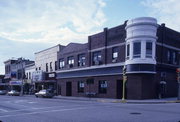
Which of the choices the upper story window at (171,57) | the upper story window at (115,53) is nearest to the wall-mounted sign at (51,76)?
the upper story window at (115,53)

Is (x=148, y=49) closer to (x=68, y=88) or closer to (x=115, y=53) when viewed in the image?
(x=115, y=53)

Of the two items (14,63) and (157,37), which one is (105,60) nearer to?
(157,37)

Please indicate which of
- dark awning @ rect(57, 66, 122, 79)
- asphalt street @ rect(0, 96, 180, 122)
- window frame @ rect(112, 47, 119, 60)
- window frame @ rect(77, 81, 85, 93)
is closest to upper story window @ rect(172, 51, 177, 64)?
window frame @ rect(112, 47, 119, 60)

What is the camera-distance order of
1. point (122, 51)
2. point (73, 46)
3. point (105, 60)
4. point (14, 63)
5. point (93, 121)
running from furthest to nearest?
point (14, 63)
point (73, 46)
point (105, 60)
point (122, 51)
point (93, 121)

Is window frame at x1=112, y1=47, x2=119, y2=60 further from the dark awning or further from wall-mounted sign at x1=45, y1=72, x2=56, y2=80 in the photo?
wall-mounted sign at x1=45, y1=72, x2=56, y2=80

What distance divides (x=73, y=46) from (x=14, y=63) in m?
38.1

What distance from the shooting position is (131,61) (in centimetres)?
3039

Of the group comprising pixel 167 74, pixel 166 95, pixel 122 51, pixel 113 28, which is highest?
pixel 113 28

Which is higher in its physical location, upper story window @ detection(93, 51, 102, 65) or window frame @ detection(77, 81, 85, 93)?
upper story window @ detection(93, 51, 102, 65)

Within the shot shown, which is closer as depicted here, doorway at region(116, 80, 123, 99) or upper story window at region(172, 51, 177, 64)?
doorway at region(116, 80, 123, 99)

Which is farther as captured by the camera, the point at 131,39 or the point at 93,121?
the point at 131,39

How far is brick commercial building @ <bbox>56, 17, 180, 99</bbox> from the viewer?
30.1 meters

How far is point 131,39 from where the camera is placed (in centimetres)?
3089

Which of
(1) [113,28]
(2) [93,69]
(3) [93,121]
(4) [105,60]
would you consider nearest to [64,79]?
(2) [93,69]
